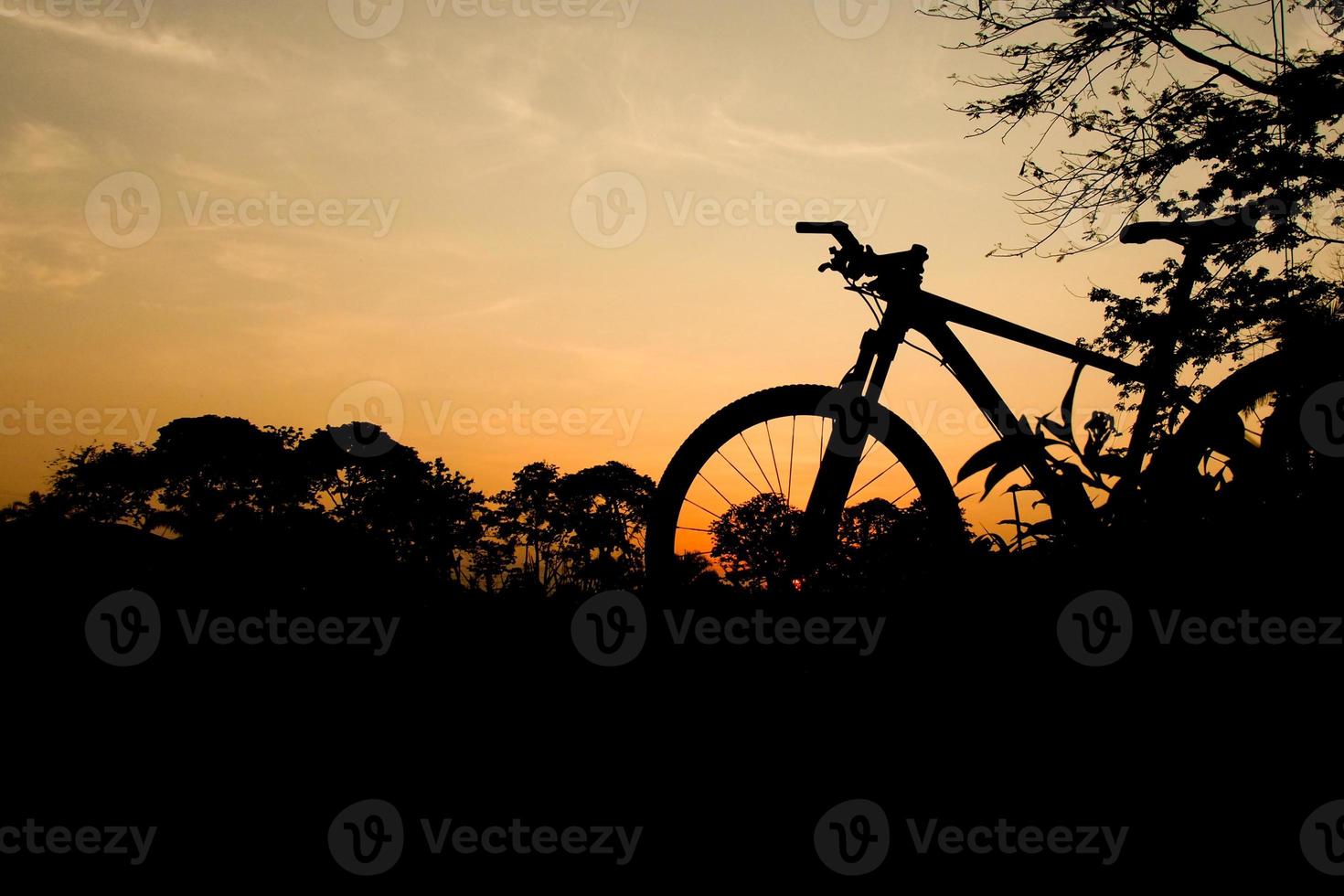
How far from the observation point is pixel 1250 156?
10914 mm

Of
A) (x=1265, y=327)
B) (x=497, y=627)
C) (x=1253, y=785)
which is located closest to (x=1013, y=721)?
(x=1253, y=785)

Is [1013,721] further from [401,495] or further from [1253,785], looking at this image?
[401,495]

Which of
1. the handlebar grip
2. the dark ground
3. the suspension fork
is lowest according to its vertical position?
the dark ground

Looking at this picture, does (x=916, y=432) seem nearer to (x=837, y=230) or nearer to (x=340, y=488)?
(x=837, y=230)

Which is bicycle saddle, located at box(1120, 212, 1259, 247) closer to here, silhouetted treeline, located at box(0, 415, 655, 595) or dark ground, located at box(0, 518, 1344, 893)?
dark ground, located at box(0, 518, 1344, 893)

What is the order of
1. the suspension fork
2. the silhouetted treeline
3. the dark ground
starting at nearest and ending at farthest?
the dark ground → the suspension fork → the silhouetted treeline

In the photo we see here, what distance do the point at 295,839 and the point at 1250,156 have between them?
1362 centimetres

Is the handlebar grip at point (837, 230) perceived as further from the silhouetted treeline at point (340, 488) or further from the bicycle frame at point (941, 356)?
the silhouetted treeline at point (340, 488)

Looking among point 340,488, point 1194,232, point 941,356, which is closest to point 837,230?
point 941,356

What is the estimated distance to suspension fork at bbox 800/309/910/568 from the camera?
3254 mm

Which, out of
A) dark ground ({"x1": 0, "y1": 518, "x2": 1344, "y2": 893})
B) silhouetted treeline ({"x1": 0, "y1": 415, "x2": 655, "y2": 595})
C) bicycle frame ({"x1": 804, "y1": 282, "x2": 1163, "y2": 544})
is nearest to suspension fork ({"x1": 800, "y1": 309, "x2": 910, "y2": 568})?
bicycle frame ({"x1": 804, "y1": 282, "x2": 1163, "y2": 544})

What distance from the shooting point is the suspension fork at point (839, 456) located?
3.25m

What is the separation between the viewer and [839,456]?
10.7 feet

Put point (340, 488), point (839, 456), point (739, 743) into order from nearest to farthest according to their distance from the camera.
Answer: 1. point (739, 743)
2. point (839, 456)
3. point (340, 488)
